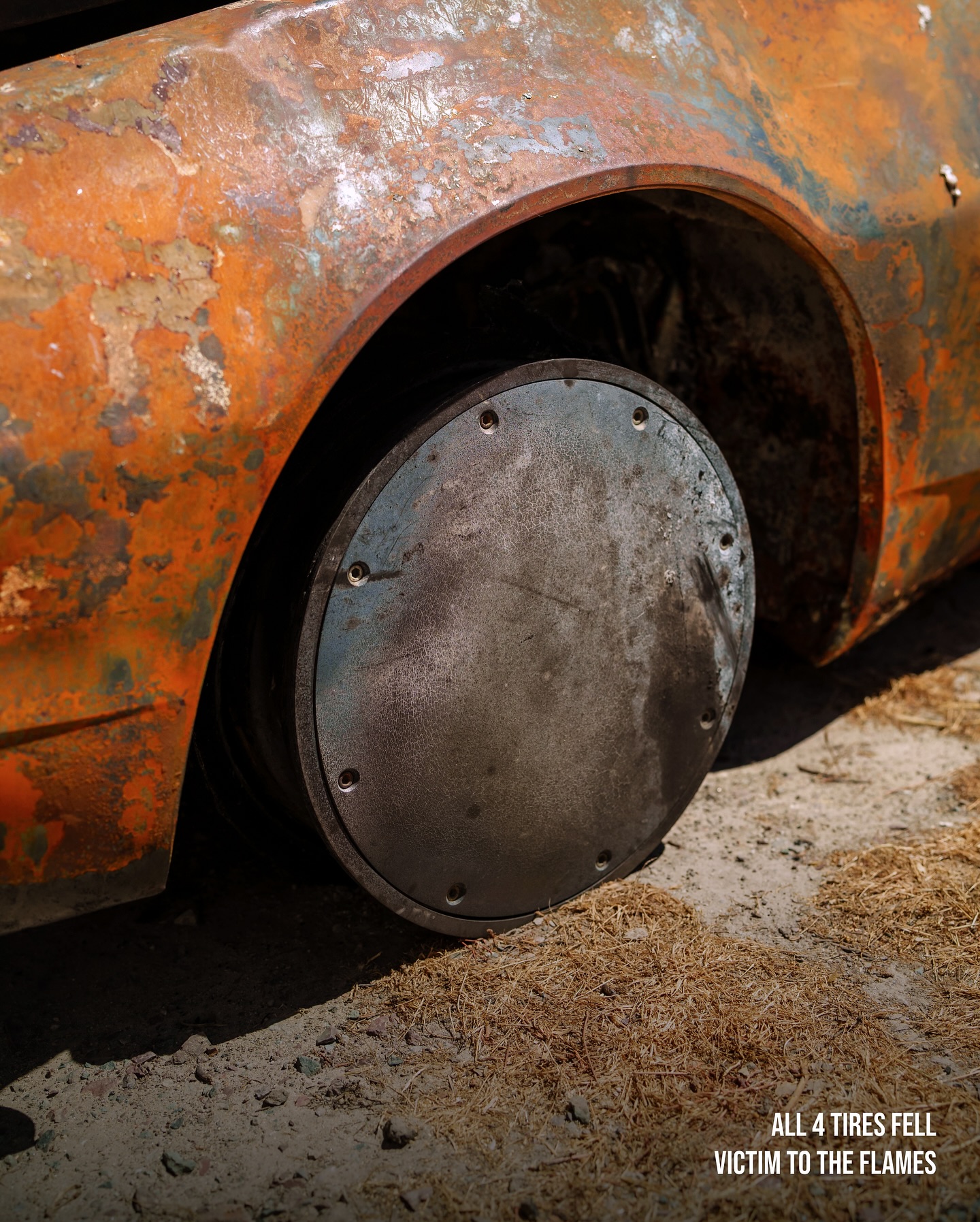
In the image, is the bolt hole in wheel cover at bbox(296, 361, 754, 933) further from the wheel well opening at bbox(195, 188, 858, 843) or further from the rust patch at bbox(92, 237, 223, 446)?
the rust patch at bbox(92, 237, 223, 446)

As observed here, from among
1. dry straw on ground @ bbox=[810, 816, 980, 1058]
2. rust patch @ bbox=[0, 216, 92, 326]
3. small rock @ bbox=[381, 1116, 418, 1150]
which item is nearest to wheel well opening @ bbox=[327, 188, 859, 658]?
dry straw on ground @ bbox=[810, 816, 980, 1058]

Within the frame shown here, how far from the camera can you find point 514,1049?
5.36 feet

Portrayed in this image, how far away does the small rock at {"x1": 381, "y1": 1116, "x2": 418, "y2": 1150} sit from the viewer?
1477mm

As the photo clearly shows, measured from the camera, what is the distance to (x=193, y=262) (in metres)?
1.27

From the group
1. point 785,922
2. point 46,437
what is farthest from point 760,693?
point 46,437

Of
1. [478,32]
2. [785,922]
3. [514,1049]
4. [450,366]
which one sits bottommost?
[514,1049]

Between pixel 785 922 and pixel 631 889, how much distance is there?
0.28m

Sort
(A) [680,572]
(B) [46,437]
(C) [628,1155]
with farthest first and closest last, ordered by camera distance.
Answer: (A) [680,572] → (C) [628,1155] → (B) [46,437]

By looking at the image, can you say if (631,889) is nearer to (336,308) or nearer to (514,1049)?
(514,1049)

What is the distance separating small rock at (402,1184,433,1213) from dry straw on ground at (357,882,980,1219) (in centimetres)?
1

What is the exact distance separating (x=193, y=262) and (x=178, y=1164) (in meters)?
1.18

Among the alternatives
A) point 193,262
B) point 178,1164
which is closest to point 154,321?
point 193,262

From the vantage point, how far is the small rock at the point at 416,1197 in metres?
1.37

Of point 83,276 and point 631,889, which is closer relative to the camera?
point 83,276
